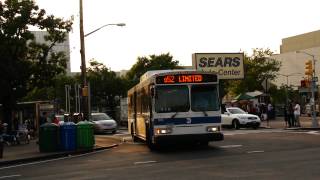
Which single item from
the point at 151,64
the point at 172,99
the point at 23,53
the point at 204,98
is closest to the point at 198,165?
the point at 172,99

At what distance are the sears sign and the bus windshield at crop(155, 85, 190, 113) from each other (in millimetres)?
34745

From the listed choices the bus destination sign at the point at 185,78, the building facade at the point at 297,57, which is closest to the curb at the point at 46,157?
the bus destination sign at the point at 185,78

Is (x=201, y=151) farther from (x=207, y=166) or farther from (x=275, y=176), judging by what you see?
(x=275, y=176)

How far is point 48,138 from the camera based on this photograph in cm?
2431

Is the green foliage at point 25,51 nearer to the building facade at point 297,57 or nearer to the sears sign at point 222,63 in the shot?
the sears sign at point 222,63

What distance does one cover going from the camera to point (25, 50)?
3534 centimetres

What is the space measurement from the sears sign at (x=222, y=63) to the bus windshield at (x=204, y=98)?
34537 millimetres

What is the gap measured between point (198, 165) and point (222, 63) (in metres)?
42.0

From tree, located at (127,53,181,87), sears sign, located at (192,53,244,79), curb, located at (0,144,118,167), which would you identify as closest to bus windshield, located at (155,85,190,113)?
curb, located at (0,144,118,167)

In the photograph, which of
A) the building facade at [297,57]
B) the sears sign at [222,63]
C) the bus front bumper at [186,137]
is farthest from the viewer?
the building facade at [297,57]

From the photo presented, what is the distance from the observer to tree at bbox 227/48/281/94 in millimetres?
83125

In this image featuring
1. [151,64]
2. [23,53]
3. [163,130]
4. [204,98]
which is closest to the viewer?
[163,130]

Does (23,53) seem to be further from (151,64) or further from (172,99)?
(151,64)

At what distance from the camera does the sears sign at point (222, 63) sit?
56.2 meters
